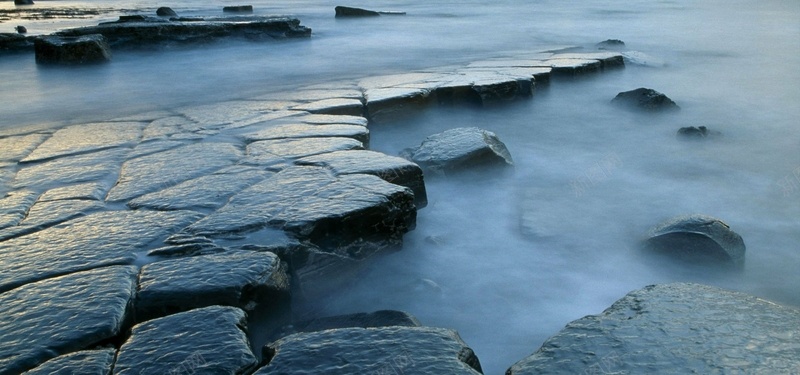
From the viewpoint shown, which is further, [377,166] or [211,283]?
[377,166]

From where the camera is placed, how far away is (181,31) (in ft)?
25.1

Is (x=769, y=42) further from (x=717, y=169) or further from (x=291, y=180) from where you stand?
(x=291, y=180)

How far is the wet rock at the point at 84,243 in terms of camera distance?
1792 mm

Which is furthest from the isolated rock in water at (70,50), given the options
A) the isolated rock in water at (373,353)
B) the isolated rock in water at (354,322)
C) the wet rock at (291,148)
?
the isolated rock in water at (373,353)

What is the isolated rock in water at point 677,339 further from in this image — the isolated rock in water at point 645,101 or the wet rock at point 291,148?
the isolated rock in water at point 645,101

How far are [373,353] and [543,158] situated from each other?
7.99 feet

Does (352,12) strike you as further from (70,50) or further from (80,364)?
(80,364)

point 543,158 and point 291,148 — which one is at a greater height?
point 291,148

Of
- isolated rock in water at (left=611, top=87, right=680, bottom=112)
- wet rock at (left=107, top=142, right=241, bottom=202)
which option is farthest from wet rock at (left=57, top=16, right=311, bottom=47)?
wet rock at (left=107, top=142, right=241, bottom=202)

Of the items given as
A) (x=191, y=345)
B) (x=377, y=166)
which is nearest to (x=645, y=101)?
(x=377, y=166)

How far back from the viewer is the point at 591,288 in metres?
2.17

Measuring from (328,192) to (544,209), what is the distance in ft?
3.40

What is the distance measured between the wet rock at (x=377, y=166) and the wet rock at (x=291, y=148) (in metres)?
0.08

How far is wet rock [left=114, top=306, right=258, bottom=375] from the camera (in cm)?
133
